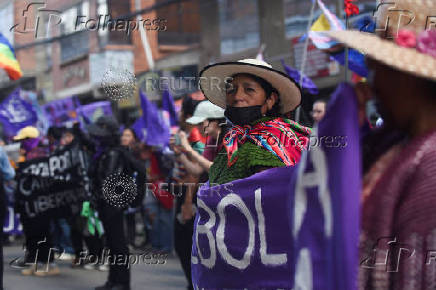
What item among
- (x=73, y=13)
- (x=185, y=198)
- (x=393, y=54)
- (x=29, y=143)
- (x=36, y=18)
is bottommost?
(x=185, y=198)

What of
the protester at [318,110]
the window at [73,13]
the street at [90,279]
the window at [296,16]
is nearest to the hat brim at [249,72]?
the protester at [318,110]

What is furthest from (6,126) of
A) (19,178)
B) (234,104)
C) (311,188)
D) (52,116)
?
(311,188)

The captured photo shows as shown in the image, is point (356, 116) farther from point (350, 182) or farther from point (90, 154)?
point (90, 154)

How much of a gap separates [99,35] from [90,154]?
15.6 metres

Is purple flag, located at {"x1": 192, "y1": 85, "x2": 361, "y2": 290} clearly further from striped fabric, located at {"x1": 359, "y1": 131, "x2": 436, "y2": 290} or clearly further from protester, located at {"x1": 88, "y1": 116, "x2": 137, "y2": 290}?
protester, located at {"x1": 88, "y1": 116, "x2": 137, "y2": 290}

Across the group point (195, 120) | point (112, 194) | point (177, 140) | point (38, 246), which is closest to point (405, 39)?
point (177, 140)

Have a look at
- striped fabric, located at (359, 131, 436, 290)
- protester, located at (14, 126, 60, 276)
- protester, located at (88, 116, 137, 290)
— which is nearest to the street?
protester, located at (14, 126, 60, 276)

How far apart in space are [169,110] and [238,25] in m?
7.51

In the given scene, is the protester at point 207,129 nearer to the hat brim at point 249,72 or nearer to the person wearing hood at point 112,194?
the hat brim at point 249,72

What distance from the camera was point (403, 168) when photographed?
6.29ft

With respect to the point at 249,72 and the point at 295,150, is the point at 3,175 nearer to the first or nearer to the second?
the point at 249,72

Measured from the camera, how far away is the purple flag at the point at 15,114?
12750mm

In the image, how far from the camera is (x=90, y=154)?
881cm

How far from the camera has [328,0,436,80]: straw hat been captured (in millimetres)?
1879
